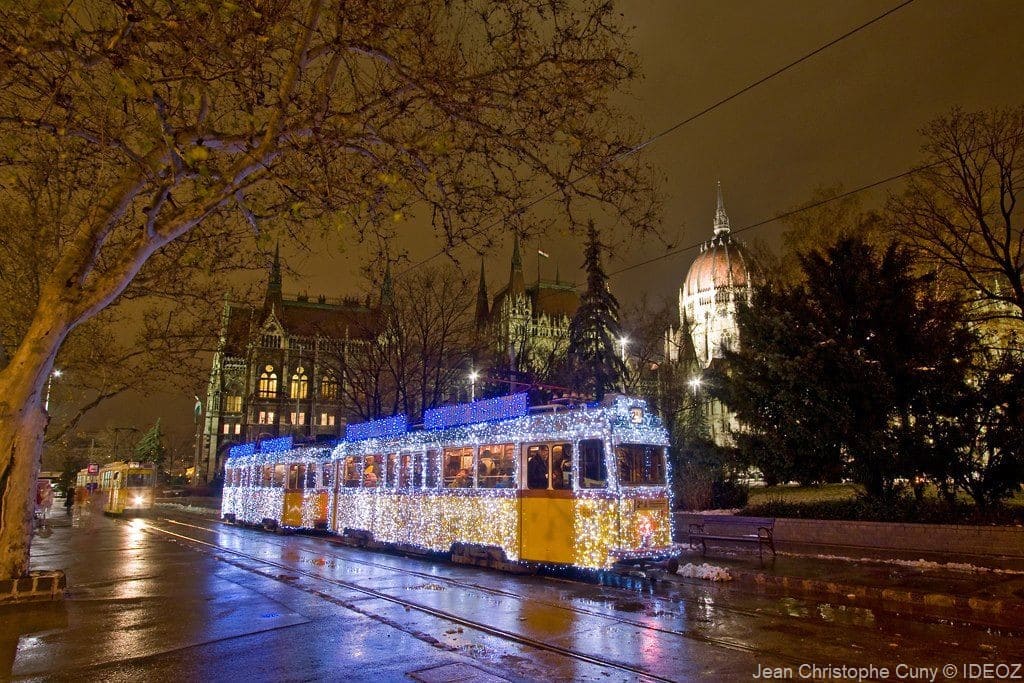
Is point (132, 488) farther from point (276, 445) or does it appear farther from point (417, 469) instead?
point (417, 469)

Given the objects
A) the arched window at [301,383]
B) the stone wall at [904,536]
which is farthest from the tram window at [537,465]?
the arched window at [301,383]

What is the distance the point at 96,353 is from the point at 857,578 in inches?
780

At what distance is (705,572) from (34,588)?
1226 cm

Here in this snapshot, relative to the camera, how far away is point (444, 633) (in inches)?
352

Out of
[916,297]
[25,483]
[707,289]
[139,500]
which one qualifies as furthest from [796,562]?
[707,289]

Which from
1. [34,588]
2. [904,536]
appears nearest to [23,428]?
[34,588]

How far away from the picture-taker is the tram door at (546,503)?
535 inches

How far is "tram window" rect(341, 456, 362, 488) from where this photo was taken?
70.0ft

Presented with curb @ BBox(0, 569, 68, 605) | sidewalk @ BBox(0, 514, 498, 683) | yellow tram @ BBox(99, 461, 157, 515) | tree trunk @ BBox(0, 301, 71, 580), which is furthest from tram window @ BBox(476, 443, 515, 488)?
yellow tram @ BBox(99, 461, 157, 515)

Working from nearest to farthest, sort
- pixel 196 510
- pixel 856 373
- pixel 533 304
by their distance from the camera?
pixel 856 373, pixel 196 510, pixel 533 304

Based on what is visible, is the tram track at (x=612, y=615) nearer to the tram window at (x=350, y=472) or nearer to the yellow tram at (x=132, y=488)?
the tram window at (x=350, y=472)

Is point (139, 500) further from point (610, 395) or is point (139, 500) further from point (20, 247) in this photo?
point (610, 395)

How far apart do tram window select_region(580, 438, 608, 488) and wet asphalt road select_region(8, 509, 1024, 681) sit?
1973 millimetres

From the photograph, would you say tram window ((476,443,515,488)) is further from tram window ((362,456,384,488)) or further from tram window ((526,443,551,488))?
tram window ((362,456,384,488))
